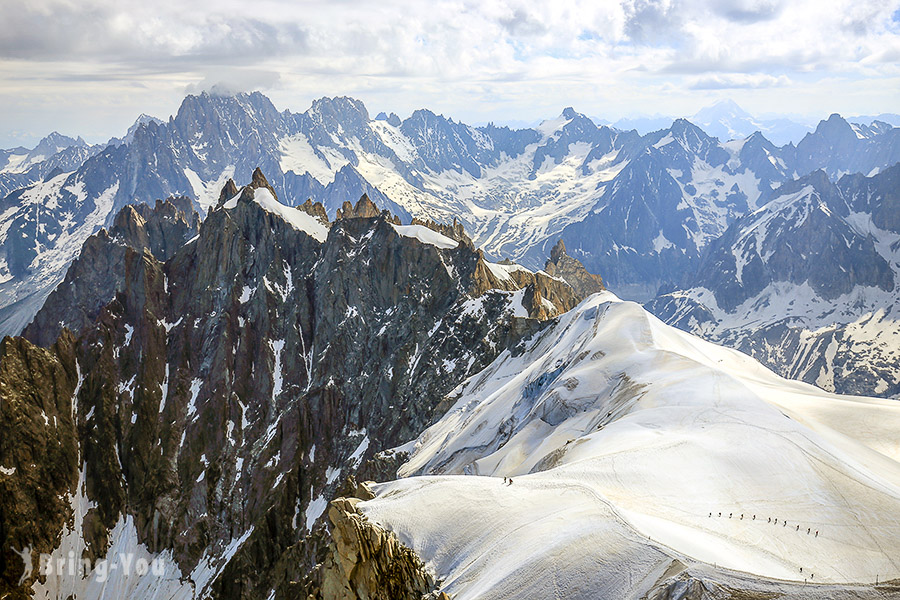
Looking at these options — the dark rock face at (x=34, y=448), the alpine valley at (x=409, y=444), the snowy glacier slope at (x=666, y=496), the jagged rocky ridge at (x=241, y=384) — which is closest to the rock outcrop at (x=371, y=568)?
the alpine valley at (x=409, y=444)

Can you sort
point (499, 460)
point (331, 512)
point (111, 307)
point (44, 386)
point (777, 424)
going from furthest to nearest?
point (111, 307), point (44, 386), point (499, 460), point (777, 424), point (331, 512)

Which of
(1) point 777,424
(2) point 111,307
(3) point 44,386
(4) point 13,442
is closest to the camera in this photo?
(1) point 777,424

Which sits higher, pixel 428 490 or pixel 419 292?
pixel 428 490

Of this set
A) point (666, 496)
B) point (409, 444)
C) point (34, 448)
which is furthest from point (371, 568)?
point (34, 448)

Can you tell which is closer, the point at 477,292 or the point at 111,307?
the point at 477,292

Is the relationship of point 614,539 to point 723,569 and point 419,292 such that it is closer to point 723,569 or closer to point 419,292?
point 723,569

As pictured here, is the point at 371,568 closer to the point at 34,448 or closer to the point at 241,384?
the point at 241,384

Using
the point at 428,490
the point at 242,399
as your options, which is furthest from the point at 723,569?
the point at 242,399

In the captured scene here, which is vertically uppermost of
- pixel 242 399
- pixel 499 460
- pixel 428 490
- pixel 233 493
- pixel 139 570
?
pixel 428 490

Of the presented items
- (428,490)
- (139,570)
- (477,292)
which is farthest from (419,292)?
(428,490)

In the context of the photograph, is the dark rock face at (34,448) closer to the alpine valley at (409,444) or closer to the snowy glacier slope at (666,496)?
the alpine valley at (409,444)
